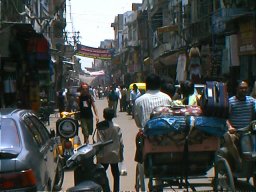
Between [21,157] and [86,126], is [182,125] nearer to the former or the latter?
[21,157]

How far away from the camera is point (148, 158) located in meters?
6.25

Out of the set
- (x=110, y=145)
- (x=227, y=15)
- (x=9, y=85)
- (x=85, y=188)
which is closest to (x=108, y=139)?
(x=110, y=145)

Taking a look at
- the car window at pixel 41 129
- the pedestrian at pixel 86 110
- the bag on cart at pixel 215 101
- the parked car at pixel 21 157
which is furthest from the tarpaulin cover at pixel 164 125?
the pedestrian at pixel 86 110

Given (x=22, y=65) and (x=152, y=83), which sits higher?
(x=22, y=65)

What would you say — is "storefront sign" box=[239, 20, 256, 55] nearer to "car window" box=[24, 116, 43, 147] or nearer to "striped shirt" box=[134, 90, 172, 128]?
"striped shirt" box=[134, 90, 172, 128]

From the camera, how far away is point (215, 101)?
20.1 ft

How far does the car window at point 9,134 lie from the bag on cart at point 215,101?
7.24 ft

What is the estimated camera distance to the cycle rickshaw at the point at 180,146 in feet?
20.1

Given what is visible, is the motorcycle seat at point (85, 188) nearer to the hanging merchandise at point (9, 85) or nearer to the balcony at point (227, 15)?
the hanging merchandise at point (9, 85)

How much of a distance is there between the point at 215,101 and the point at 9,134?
2.38 m

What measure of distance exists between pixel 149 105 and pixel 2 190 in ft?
9.35

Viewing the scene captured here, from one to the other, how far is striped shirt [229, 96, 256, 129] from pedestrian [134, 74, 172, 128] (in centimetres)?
97

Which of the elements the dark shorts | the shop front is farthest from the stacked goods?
the shop front

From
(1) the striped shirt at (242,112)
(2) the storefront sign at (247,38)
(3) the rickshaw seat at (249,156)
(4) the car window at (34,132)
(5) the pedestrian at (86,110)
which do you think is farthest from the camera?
(2) the storefront sign at (247,38)
